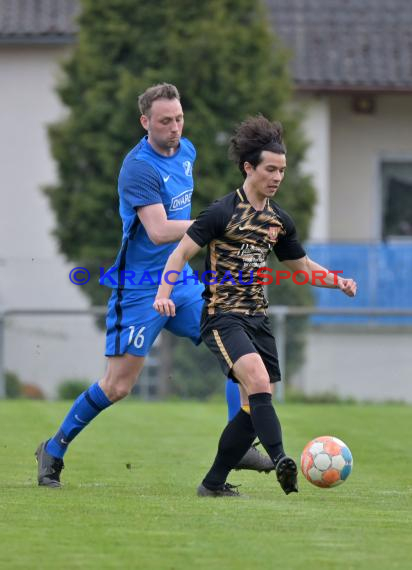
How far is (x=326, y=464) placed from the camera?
23.6ft

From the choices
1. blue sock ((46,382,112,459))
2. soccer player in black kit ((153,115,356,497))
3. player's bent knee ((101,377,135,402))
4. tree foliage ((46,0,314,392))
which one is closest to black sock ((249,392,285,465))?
soccer player in black kit ((153,115,356,497))

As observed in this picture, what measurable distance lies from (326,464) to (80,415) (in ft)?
5.10

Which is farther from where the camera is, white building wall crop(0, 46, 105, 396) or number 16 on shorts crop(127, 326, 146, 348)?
white building wall crop(0, 46, 105, 396)

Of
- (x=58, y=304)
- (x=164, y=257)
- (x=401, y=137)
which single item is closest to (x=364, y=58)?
(x=401, y=137)

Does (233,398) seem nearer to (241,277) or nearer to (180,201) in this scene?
(241,277)

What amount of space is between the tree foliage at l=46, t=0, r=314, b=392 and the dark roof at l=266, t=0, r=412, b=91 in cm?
333

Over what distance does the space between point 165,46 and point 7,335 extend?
166 inches

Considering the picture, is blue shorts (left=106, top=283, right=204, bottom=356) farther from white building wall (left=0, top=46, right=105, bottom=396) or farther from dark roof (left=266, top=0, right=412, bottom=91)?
dark roof (left=266, top=0, right=412, bottom=91)

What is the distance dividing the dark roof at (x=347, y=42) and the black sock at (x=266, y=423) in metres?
14.5

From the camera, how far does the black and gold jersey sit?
23.6ft

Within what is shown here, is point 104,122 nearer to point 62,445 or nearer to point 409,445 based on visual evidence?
point 409,445

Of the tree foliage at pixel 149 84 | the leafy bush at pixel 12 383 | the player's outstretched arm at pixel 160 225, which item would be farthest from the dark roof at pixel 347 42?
the player's outstretched arm at pixel 160 225

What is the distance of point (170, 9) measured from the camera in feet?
57.6

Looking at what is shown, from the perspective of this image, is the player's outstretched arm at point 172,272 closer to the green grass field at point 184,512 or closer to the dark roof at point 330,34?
the green grass field at point 184,512
